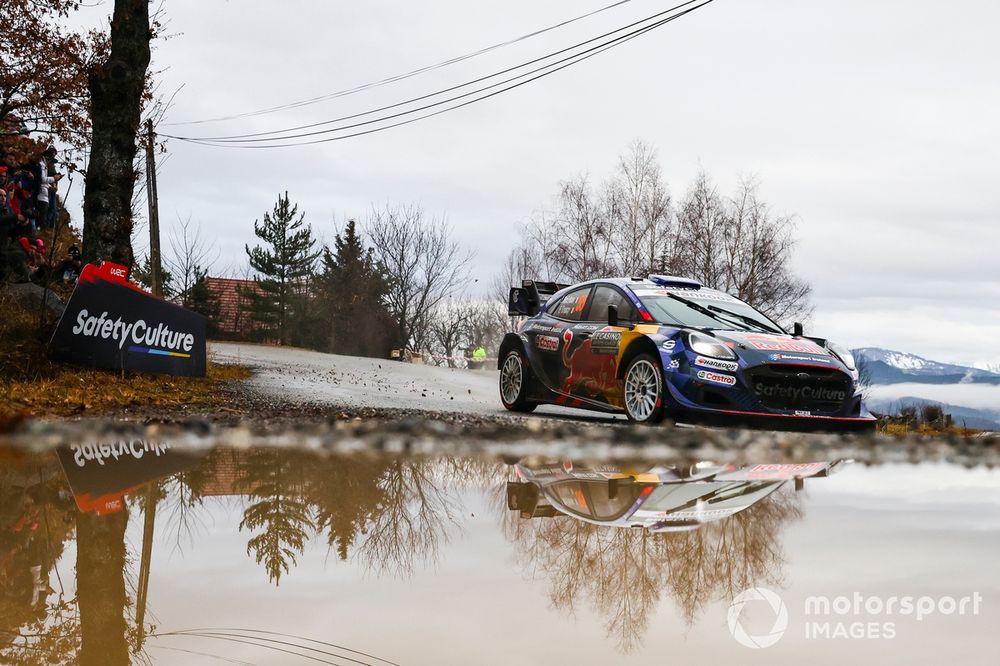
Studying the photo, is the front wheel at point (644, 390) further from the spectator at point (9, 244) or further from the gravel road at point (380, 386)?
the spectator at point (9, 244)

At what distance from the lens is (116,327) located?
422 inches

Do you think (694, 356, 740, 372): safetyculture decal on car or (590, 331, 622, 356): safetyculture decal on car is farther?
(590, 331, 622, 356): safetyculture decal on car

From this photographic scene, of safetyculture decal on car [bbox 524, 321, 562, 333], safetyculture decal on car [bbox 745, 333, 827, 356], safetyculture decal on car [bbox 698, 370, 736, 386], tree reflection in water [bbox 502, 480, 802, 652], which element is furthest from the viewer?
safetyculture decal on car [bbox 524, 321, 562, 333]

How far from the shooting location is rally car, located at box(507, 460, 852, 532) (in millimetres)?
3379

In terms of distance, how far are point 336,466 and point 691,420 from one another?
184 inches

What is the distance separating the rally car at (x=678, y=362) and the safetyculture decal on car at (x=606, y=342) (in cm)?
1

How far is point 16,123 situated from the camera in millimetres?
15891

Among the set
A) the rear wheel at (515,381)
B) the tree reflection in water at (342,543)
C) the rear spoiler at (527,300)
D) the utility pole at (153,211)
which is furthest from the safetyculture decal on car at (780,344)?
the utility pole at (153,211)

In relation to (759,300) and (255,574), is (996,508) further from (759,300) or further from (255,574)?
(759,300)

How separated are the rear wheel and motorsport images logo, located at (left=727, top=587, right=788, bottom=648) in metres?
8.68

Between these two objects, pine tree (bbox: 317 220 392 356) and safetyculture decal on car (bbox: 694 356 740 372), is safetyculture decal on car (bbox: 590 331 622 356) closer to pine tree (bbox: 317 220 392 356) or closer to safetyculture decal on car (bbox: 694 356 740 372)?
safetyculture decal on car (bbox: 694 356 740 372)

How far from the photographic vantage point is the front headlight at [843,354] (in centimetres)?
897

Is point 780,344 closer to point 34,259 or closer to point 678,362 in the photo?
point 678,362

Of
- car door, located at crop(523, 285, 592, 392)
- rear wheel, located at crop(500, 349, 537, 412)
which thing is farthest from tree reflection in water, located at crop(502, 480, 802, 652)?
rear wheel, located at crop(500, 349, 537, 412)
